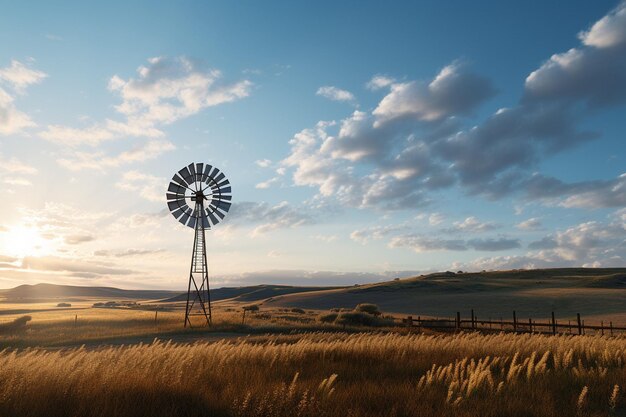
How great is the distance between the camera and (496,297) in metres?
73.6

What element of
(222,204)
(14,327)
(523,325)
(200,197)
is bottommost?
(523,325)

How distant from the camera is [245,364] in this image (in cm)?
914

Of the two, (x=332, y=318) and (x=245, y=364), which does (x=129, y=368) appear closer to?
(x=245, y=364)

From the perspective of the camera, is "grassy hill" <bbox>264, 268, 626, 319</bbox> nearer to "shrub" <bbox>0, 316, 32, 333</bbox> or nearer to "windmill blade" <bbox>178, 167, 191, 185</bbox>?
"windmill blade" <bbox>178, 167, 191, 185</bbox>

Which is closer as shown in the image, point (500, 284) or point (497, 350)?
point (497, 350)

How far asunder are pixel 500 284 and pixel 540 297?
1077 inches

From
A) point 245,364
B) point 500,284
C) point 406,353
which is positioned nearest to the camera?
point 245,364

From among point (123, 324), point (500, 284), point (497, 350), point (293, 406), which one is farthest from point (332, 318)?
point (500, 284)

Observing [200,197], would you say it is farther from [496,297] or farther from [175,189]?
[496,297]

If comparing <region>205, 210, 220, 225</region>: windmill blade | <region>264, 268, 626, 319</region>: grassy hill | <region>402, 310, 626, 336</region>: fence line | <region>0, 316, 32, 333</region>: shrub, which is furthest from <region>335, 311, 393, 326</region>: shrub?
<region>0, 316, 32, 333</region>: shrub

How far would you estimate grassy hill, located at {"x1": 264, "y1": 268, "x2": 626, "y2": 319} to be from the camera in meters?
59.6

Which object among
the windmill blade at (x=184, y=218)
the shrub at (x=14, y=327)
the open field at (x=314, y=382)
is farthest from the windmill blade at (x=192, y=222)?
the open field at (x=314, y=382)

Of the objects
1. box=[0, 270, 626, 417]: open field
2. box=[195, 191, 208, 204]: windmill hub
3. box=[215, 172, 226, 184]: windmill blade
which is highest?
box=[215, 172, 226, 184]: windmill blade

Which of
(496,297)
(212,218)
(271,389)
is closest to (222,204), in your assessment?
(212,218)
